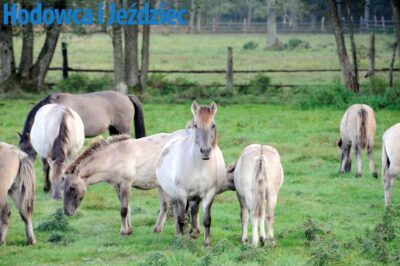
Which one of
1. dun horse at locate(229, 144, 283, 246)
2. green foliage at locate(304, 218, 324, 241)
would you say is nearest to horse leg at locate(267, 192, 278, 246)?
dun horse at locate(229, 144, 283, 246)

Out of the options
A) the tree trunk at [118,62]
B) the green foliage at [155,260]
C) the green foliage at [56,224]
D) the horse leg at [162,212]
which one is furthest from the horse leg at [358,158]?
the tree trunk at [118,62]

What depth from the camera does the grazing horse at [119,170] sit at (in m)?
11.0

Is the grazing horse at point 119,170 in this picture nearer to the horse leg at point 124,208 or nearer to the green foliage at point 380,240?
the horse leg at point 124,208

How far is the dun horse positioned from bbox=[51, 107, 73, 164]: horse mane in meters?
3.75

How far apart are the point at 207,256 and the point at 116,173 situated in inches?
107

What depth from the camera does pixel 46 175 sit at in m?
14.6

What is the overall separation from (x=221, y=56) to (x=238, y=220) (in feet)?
111

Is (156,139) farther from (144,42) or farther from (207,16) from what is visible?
(207,16)

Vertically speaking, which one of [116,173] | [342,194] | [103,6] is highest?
[103,6]

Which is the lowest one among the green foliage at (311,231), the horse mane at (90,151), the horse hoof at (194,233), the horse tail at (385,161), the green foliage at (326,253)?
the green foliage at (311,231)

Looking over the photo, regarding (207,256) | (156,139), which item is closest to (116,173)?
(156,139)

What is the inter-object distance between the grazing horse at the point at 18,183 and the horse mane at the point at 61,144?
2.50m

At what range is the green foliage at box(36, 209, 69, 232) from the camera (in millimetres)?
11320

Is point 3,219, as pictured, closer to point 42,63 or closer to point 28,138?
point 28,138
